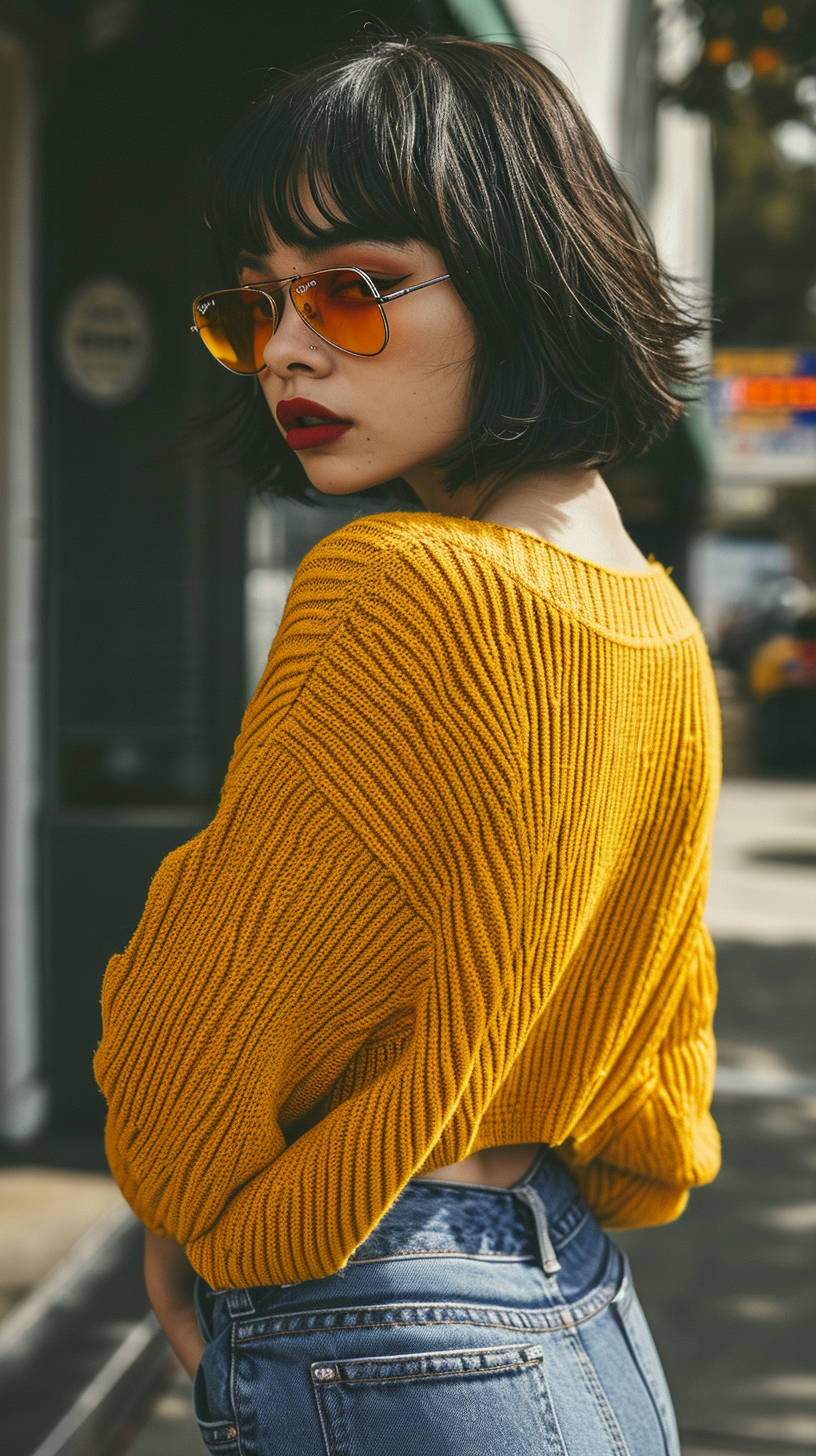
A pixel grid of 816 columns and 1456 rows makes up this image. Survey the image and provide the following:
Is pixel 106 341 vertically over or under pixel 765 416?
over

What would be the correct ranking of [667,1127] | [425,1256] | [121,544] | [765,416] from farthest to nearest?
1. [765,416]
2. [121,544]
3. [667,1127]
4. [425,1256]

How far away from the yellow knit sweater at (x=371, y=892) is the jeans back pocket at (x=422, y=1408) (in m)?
0.09

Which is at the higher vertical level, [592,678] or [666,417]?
[666,417]

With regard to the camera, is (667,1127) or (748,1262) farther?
(748,1262)

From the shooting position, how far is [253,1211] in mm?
950

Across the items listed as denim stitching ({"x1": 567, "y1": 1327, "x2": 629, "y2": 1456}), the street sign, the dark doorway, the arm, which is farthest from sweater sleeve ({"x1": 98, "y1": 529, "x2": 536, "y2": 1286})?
the street sign

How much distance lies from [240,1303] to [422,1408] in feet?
0.51

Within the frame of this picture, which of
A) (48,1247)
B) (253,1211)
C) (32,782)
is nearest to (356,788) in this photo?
(253,1211)

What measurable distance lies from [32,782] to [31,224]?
170cm

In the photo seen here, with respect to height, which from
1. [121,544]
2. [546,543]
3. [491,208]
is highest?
[491,208]

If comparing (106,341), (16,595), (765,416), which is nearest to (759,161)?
(765,416)

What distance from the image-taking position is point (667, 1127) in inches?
48.0

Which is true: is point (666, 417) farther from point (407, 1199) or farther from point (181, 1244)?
point (181, 1244)

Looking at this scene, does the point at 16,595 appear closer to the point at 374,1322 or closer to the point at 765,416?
the point at 374,1322
